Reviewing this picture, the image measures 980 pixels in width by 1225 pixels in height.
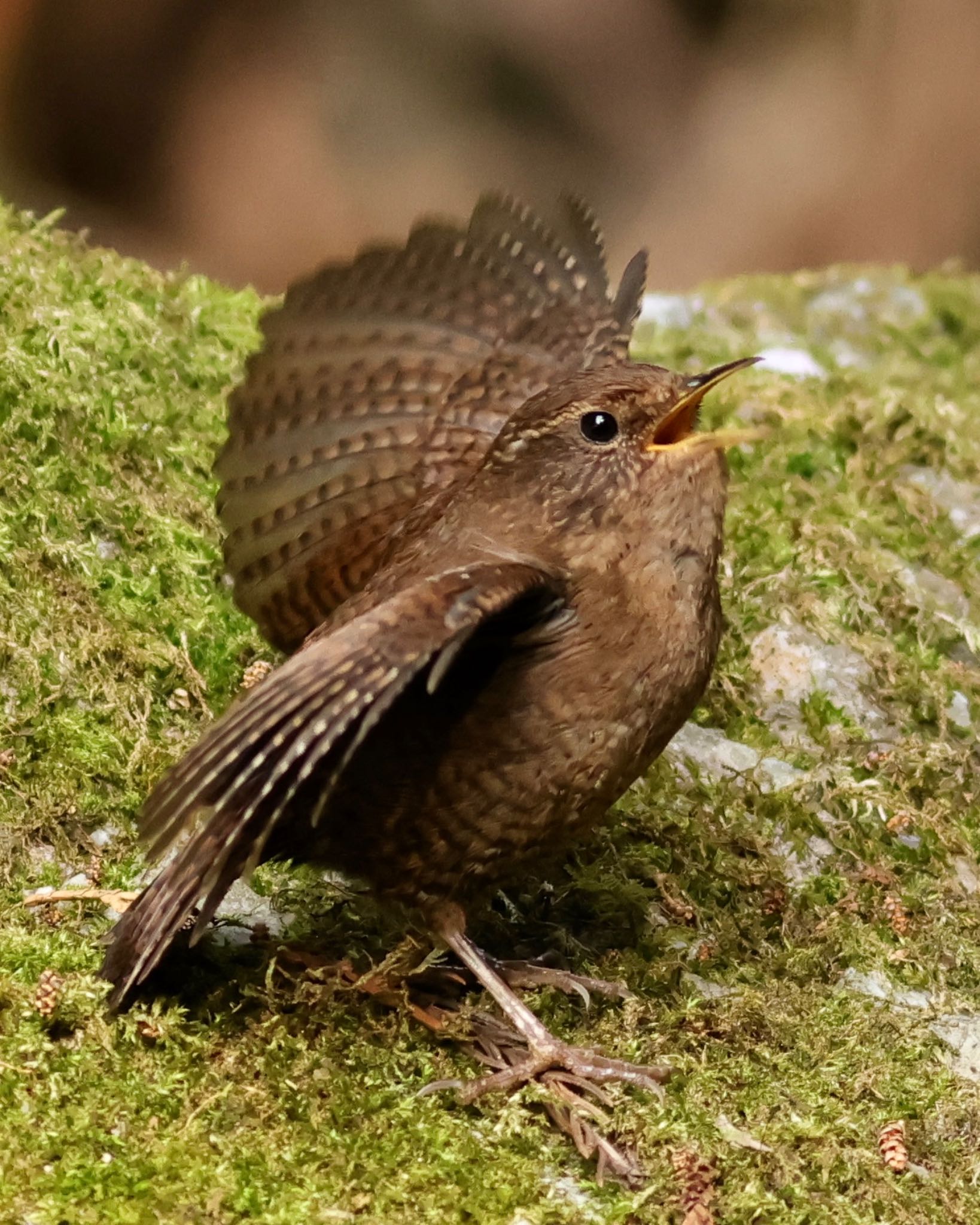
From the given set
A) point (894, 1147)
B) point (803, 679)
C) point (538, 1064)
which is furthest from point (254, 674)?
point (894, 1147)

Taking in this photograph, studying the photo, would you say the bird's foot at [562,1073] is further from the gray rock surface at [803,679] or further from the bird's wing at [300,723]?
the gray rock surface at [803,679]

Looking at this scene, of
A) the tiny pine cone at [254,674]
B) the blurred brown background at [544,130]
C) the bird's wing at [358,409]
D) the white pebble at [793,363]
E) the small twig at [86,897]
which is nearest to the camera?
the small twig at [86,897]

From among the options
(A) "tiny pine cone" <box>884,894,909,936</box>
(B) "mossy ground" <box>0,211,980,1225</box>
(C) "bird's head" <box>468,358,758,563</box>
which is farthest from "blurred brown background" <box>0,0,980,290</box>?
(A) "tiny pine cone" <box>884,894,909,936</box>

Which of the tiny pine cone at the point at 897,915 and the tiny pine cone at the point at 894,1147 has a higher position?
the tiny pine cone at the point at 897,915

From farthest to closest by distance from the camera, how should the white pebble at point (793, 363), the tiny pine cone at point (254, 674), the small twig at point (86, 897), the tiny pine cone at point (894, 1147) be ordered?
1. the white pebble at point (793, 363)
2. the tiny pine cone at point (254, 674)
3. the small twig at point (86, 897)
4. the tiny pine cone at point (894, 1147)

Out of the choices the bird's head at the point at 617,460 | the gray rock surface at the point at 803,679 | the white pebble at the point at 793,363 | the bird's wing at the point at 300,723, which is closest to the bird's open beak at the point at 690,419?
the bird's head at the point at 617,460

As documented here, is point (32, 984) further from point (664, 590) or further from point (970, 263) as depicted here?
point (970, 263)
